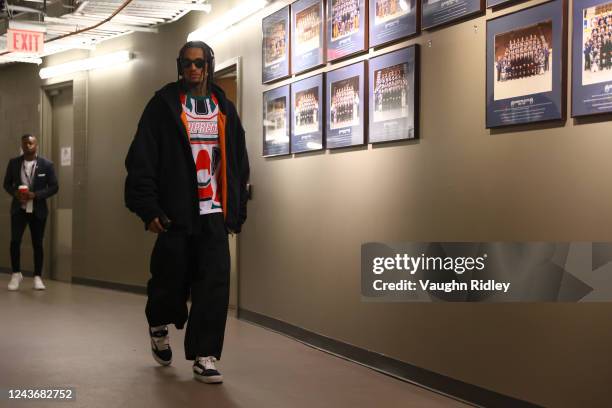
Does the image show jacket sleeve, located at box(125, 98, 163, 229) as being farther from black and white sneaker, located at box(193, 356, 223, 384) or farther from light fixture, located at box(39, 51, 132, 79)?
light fixture, located at box(39, 51, 132, 79)

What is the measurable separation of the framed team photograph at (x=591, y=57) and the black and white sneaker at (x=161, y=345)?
7.65 ft

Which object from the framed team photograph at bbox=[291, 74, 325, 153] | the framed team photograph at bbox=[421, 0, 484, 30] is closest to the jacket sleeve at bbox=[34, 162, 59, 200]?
the framed team photograph at bbox=[291, 74, 325, 153]

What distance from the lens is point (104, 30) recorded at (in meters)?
8.06

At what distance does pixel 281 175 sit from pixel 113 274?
3.58 metres

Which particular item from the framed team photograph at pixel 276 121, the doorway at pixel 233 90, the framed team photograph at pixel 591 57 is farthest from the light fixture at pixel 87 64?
the framed team photograph at pixel 591 57

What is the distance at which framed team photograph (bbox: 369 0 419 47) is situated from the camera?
410cm

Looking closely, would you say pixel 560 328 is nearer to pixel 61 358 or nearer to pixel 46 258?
pixel 61 358

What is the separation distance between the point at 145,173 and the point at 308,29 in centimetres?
175

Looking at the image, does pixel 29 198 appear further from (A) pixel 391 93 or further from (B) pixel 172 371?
(A) pixel 391 93

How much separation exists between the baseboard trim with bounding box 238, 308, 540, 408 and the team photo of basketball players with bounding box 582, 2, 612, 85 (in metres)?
1.26

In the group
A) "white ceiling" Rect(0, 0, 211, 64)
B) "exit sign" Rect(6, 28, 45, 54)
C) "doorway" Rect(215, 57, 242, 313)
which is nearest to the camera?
"doorway" Rect(215, 57, 242, 313)

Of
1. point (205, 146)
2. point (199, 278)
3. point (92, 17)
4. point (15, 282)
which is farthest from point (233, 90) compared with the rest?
point (199, 278)

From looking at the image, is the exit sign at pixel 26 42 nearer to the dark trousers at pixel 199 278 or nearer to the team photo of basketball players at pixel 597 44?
the dark trousers at pixel 199 278

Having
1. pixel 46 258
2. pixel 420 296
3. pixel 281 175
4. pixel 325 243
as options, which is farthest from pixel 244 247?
pixel 46 258
